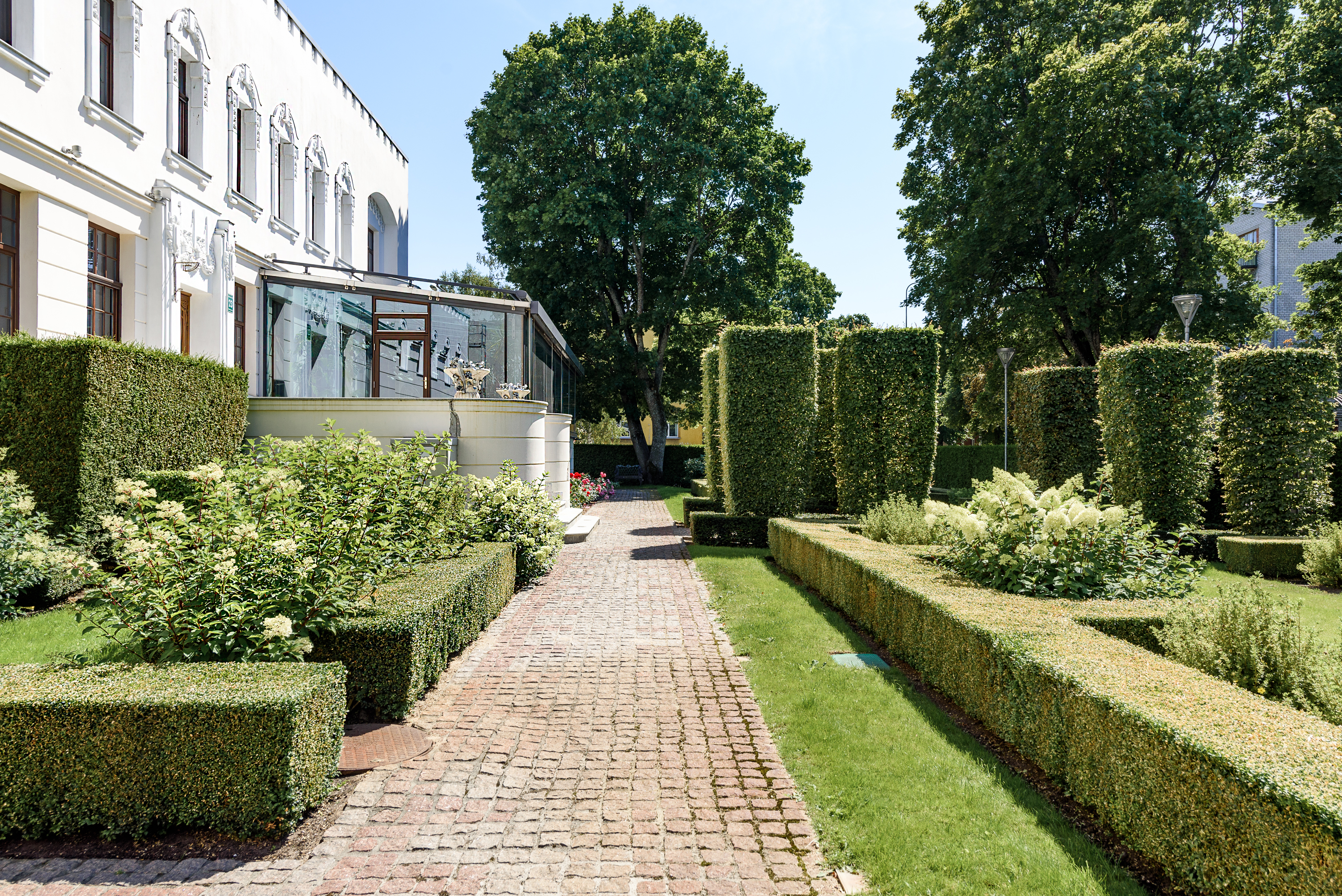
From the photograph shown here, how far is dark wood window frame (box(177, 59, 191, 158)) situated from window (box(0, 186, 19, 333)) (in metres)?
4.07

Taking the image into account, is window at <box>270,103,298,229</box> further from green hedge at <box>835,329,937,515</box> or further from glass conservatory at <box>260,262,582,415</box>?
green hedge at <box>835,329,937,515</box>

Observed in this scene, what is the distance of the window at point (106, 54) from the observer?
1094cm

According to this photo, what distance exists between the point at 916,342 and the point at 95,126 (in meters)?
13.1

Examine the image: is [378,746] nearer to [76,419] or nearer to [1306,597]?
[76,419]

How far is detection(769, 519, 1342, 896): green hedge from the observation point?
249cm

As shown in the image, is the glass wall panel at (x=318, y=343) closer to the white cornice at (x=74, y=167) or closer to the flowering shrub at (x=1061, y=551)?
the white cornice at (x=74, y=167)

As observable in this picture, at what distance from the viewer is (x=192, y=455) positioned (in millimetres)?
10031

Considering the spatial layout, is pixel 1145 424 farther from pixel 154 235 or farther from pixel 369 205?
pixel 369 205

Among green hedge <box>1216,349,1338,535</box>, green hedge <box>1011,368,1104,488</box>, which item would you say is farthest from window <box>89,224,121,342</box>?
green hedge <box>1216,349,1338,535</box>

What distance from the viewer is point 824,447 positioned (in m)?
16.1

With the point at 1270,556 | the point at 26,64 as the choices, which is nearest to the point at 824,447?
the point at 1270,556

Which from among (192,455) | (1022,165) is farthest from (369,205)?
(1022,165)

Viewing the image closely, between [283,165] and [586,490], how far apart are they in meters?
11.0

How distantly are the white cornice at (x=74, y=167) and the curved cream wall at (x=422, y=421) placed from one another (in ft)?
11.2
